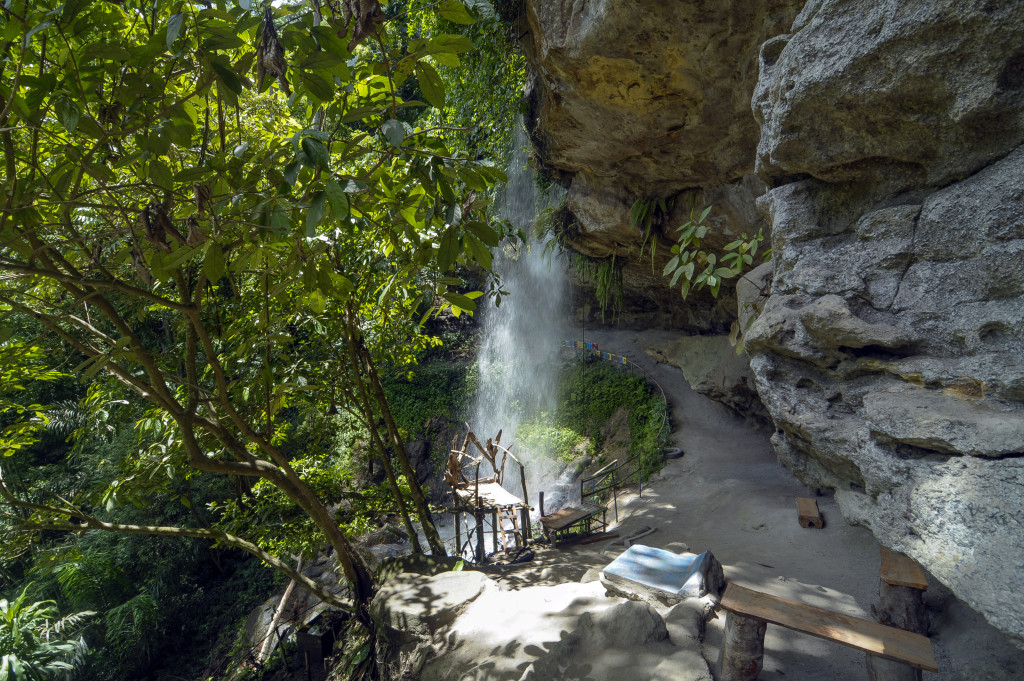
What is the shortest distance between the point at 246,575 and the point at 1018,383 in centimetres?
1039

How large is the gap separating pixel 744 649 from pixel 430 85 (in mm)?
3187

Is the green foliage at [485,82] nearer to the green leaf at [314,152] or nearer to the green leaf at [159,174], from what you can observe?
the green leaf at [159,174]

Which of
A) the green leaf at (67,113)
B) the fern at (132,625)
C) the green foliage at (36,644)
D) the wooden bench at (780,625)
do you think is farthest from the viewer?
the fern at (132,625)

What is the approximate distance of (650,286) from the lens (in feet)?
36.4

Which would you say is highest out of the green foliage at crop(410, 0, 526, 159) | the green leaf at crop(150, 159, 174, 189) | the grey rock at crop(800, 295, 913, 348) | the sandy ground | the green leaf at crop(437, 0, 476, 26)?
the green foliage at crop(410, 0, 526, 159)

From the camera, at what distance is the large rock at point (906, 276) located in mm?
2062

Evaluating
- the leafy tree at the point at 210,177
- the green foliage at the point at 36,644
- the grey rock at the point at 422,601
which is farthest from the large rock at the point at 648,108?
the green foliage at the point at 36,644

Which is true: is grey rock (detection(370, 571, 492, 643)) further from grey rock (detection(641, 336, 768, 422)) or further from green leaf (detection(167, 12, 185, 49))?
grey rock (detection(641, 336, 768, 422))

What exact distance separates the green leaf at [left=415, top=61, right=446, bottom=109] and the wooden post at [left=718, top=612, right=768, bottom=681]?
296 centimetres

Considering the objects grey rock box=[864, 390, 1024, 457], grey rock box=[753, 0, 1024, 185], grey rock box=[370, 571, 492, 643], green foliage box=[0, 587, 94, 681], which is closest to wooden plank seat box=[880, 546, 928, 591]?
grey rock box=[864, 390, 1024, 457]

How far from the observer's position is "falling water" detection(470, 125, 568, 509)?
1250cm

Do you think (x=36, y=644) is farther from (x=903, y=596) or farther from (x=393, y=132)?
(x=903, y=596)

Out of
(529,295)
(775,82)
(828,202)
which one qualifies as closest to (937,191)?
(828,202)

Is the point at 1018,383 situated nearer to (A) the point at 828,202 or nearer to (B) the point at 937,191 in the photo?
(B) the point at 937,191
